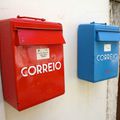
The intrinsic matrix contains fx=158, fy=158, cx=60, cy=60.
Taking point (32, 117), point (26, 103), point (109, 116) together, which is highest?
point (26, 103)

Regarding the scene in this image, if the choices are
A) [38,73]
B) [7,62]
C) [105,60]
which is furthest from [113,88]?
[7,62]

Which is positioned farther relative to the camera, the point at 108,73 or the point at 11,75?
the point at 108,73

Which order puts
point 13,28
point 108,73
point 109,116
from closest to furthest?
point 13,28
point 108,73
point 109,116

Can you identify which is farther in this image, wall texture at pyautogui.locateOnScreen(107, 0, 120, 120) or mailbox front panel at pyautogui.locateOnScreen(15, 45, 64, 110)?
wall texture at pyautogui.locateOnScreen(107, 0, 120, 120)

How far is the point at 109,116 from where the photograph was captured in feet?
4.91

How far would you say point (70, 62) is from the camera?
1.06m

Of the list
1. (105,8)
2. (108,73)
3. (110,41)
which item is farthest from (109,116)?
(105,8)

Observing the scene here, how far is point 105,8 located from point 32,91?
90 cm

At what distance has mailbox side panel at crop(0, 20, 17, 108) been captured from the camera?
0.65 metres

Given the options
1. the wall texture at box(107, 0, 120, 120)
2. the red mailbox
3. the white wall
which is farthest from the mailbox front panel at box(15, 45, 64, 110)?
the wall texture at box(107, 0, 120, 120)

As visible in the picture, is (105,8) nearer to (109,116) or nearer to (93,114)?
(93,114)

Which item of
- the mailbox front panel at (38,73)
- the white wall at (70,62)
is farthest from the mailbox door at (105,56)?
the mailbox front panel at (38,73)

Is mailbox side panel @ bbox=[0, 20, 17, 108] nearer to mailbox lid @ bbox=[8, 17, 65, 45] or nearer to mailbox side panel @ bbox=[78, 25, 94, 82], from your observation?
mailbox lid @ bbox=[8, 17, 65, 45]

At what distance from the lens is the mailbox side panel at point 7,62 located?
653 millimetres
